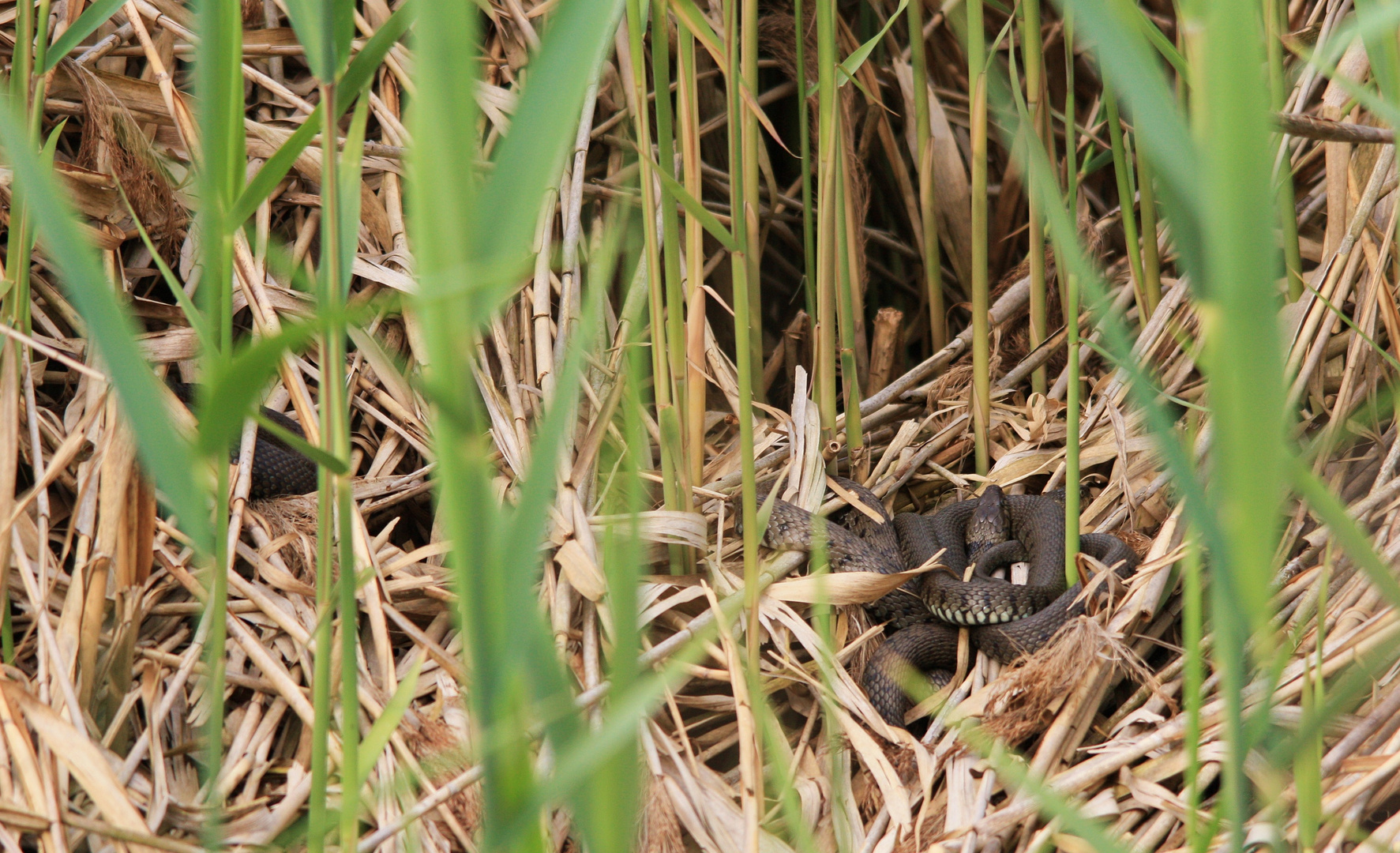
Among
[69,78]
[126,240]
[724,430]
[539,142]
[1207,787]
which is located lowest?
[1207,787]

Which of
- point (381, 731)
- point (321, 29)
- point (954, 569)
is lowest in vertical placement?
point (954, 569)

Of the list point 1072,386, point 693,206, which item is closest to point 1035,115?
point 1072,386

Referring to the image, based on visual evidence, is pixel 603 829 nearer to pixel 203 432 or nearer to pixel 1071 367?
pixel 203 432

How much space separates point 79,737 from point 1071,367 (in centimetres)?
164

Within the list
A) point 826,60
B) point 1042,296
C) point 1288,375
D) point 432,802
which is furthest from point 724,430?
point 432,802

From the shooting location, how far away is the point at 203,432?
613mm

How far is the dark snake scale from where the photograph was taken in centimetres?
215

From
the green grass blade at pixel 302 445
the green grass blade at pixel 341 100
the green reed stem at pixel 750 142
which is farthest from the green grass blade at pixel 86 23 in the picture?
the green reed stem at pixel 750 142

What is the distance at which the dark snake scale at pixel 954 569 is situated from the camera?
2.15 m

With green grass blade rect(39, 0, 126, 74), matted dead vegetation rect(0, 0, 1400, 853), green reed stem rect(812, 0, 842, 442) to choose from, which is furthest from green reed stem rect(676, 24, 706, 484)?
green grass blade rect(39, 0, 126, 74)

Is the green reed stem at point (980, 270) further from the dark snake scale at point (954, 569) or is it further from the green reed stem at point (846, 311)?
the green reed stem at point (846, 311)

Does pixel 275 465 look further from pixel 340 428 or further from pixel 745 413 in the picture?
pixel 340 428

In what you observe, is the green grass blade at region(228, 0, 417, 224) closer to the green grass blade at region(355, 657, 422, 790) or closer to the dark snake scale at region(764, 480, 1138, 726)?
the green grass blade at region(355, 657, 422, 790)

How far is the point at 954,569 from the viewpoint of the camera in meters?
2.58
